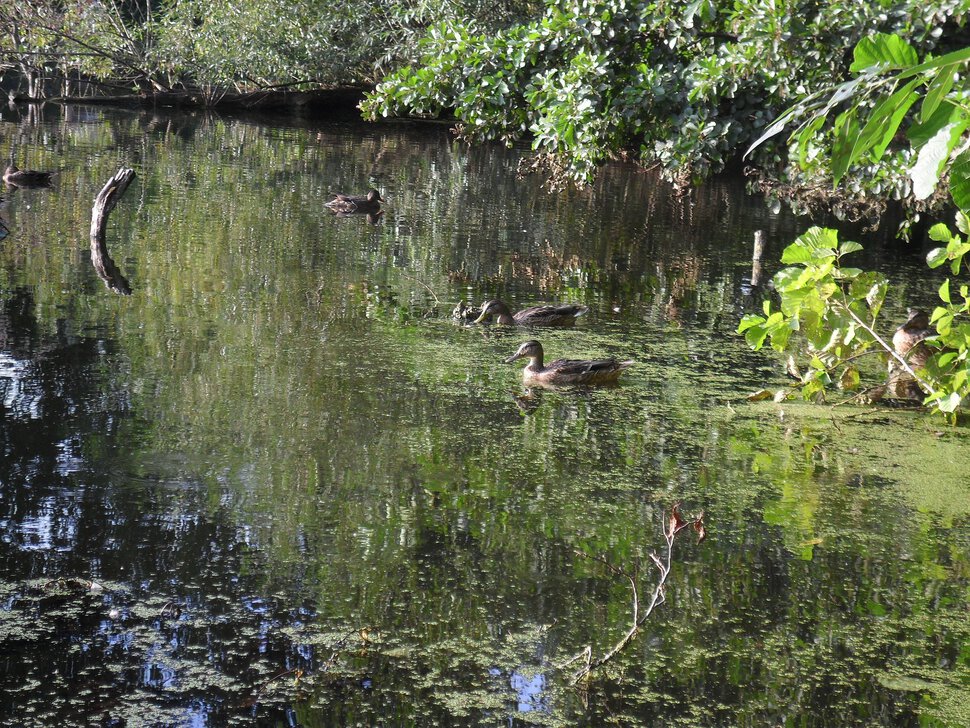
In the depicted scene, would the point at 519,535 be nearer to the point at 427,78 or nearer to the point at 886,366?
the point at 886,366

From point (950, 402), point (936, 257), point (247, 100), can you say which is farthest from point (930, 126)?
point (247, 100)

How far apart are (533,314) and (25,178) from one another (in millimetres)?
7939

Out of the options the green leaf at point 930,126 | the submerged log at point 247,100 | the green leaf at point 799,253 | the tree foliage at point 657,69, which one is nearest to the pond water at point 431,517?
the green leaf at point 799,253

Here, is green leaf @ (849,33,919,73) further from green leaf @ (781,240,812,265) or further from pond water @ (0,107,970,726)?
green leaf @ (781,240,812,265)

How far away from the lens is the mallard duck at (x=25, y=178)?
41.2ft

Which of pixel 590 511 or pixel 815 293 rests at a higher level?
pixel 815 293

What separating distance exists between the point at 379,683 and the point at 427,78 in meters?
7.73

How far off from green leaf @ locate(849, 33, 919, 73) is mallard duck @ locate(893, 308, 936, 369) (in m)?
4.79

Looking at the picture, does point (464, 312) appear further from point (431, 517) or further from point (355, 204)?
point (355, 204)

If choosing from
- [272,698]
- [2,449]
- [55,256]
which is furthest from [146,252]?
[272,698]

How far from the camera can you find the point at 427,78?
9.88 metres

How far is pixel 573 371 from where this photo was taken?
5984 millimetres

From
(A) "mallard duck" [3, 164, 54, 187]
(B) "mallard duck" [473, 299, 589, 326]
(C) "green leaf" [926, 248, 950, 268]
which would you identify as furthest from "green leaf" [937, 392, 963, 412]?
(A) "mallard duck" [3, 164, 54, 187]

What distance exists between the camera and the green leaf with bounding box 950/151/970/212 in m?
1.54
